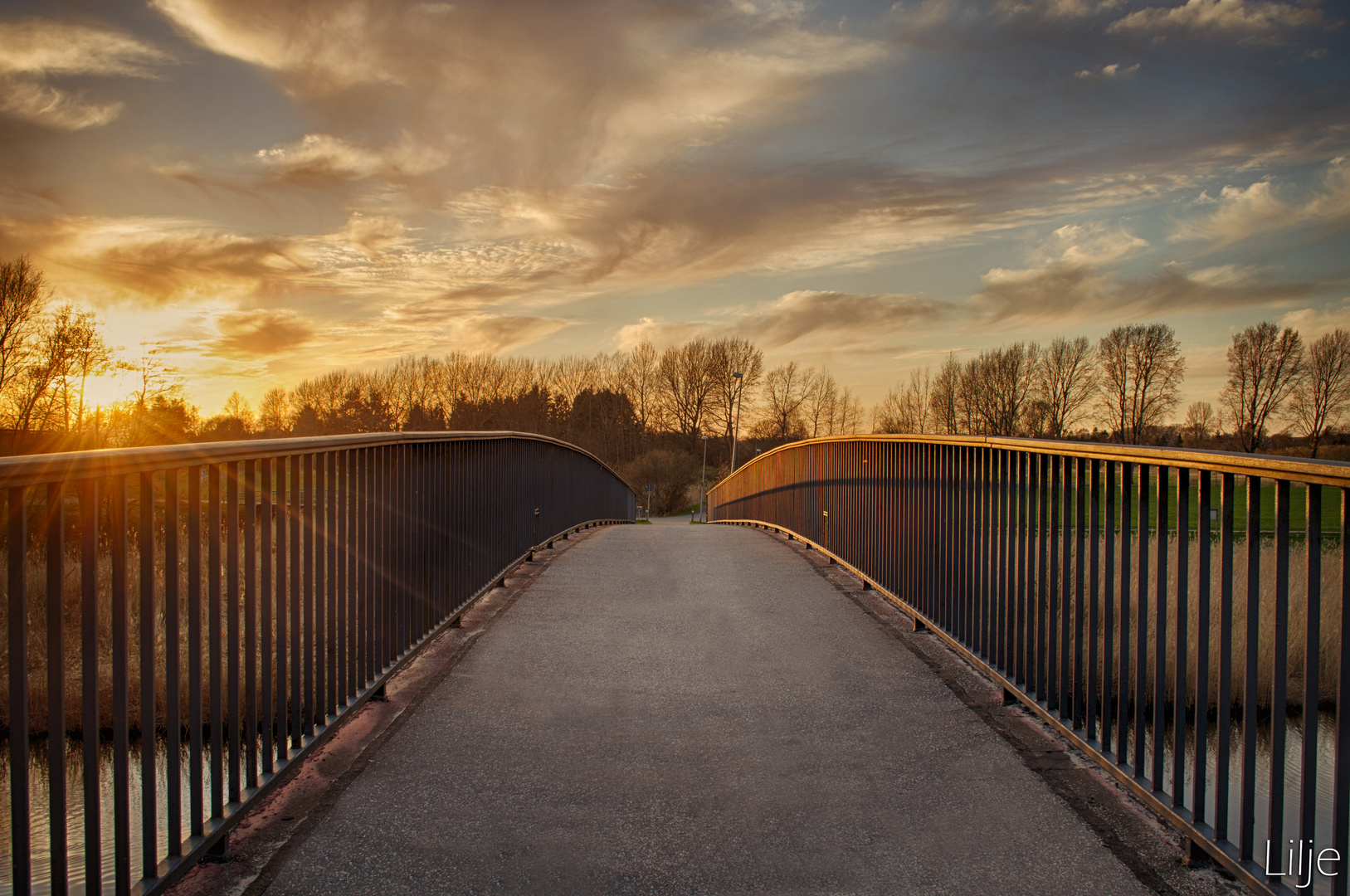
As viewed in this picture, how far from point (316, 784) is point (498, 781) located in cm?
65

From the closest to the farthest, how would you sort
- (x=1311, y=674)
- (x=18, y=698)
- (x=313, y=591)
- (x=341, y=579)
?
(x=18, y=698)
(x=1311, y=674)
(x=313, y=591)
(x=341, y=579)

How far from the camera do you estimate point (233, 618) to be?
98.4 inches

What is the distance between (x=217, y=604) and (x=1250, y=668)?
294cm

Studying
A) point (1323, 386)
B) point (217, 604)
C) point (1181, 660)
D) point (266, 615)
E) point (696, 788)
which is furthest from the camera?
point (1323, 386)

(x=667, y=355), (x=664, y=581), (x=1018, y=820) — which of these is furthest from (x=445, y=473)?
(x=667, y=355)

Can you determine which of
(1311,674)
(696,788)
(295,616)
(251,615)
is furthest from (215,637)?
(1311,674)

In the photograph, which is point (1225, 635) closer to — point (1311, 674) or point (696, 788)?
point (1311, 674)

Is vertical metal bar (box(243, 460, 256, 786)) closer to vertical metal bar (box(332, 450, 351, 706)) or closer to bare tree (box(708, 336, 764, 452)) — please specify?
vertical metal bar (box(332, 450, 351, 706))

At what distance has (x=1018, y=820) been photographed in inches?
107

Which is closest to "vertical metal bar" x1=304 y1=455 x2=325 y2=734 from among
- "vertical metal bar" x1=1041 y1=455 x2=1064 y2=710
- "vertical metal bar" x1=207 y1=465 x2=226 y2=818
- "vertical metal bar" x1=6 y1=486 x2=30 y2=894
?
"vertical metal bar" x1=207 y1=465 x2=226 y2=818

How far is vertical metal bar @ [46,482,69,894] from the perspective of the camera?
5.84ft

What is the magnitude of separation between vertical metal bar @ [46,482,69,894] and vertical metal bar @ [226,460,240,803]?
0.63 m

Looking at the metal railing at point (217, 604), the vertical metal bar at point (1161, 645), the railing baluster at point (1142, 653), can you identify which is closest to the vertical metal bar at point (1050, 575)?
the railing baluster at point (1142, 653)

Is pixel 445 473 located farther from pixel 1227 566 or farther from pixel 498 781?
pixel 1227 566
